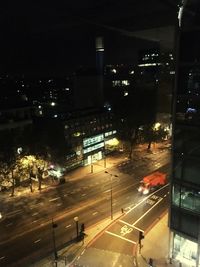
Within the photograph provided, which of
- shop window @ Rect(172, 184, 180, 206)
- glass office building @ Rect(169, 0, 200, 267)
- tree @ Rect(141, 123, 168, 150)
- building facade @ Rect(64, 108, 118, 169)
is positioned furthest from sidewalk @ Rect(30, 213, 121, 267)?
tree @ Rect(141, 123, 168, 150)

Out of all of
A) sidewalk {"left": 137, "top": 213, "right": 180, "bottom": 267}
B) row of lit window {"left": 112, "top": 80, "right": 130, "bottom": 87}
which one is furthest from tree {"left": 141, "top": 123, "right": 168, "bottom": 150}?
sidewalk {"left": 137, "top": 213, "right": 180, "bottom": 267}

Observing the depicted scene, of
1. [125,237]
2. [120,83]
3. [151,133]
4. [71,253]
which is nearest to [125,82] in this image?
[120,83]

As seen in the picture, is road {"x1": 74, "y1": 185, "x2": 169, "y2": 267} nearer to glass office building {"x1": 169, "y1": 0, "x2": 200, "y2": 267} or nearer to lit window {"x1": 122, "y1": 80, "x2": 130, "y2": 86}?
glass office building {"x1": 169, "y1": 0, "x2": 200, "y2": 267}

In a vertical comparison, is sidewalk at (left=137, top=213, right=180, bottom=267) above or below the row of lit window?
below

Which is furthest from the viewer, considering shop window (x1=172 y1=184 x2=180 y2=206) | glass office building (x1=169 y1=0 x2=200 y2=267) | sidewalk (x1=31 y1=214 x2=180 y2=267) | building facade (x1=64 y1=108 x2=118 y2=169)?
building facade (x1=64 y1=108 x2=118 y2=169)

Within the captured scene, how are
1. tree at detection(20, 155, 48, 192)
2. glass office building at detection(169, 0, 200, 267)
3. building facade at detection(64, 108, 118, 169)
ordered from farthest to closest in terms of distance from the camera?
building facade at detection(64, 108, 118, 169)
tree at detection(20, 155, 48, 192)
glass office building at detection(169, 0, 200, 267)

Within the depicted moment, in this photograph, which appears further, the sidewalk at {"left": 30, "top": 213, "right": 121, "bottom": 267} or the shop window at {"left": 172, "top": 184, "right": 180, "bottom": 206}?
the sidewalk at {"left": 30, "top": 213, "right": 121, "bottom": 267}

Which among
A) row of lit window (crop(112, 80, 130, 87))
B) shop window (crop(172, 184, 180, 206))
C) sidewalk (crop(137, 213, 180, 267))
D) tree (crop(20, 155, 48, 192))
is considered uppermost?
row of lit window (crop(112, 80, 130, 87))

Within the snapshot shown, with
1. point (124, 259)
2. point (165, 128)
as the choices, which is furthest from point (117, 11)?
→ point (165, 128)
